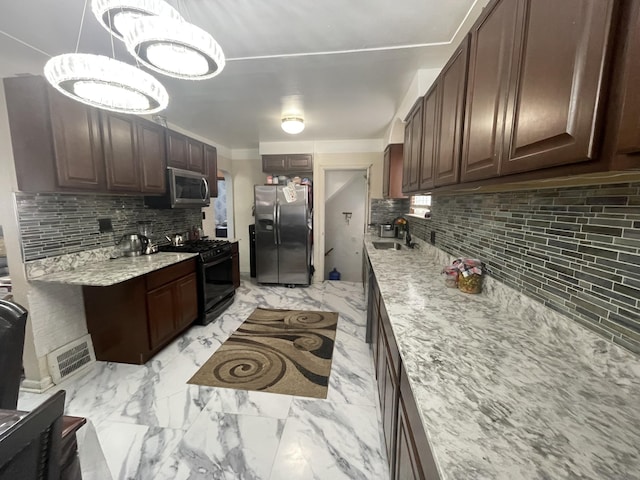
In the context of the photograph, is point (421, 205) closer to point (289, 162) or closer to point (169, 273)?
point (289, 162)

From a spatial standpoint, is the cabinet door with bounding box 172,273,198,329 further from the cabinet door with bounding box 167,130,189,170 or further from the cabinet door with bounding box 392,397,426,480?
the cabinet door with bounding box 392,397,426,480

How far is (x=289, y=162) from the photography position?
4.28 meters

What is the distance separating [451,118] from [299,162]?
3138mm

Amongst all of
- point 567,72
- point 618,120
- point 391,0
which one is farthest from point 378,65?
point 618,120

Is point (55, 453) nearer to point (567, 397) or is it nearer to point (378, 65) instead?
point (567, 397)

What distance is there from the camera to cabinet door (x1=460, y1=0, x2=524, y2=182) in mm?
897

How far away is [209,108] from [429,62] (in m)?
2.21

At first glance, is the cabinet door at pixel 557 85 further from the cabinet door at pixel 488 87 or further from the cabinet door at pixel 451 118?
the cabinet door at pixel 451 118

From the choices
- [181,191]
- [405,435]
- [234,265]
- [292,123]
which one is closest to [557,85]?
[405,435]

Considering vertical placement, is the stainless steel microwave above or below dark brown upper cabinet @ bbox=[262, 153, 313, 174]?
below

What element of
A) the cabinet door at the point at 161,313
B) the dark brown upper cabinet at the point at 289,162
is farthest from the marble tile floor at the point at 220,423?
the dark brown upper cabinet at the point at 289,162

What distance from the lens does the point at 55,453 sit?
0.51m

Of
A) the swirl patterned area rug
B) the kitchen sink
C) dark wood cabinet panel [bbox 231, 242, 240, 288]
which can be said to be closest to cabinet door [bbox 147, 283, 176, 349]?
the swirl patterned area rug

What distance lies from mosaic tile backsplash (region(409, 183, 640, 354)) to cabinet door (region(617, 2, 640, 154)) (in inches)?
A: 15.4
